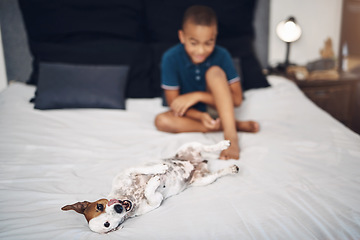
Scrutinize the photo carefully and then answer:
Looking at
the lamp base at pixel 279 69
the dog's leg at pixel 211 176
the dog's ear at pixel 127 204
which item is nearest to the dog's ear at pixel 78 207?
the dog's ear at pixel 127 204

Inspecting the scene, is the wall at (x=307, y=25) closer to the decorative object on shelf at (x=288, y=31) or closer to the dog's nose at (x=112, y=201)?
the decorative object on shelf at (x=288, y=31)

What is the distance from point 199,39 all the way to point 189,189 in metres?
0.77

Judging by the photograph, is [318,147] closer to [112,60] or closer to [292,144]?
[292,144]

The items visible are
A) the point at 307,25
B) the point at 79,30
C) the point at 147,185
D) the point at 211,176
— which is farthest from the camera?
the point at 307,25

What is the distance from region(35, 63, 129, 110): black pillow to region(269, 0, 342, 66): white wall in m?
1.46

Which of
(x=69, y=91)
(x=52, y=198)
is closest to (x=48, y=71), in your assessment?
(x=69, y=91)

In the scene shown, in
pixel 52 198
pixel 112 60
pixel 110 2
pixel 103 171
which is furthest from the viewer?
pixel 110 2

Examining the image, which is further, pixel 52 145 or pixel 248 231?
pixel 52 145

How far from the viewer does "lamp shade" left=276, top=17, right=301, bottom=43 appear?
2.31 metres

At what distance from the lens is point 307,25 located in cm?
261

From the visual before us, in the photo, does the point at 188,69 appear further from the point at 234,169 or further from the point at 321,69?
the point at 321,69

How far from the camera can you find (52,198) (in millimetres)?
939

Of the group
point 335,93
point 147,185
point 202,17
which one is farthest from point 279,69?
point 147,185

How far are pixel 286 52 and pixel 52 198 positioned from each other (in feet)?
7.06
